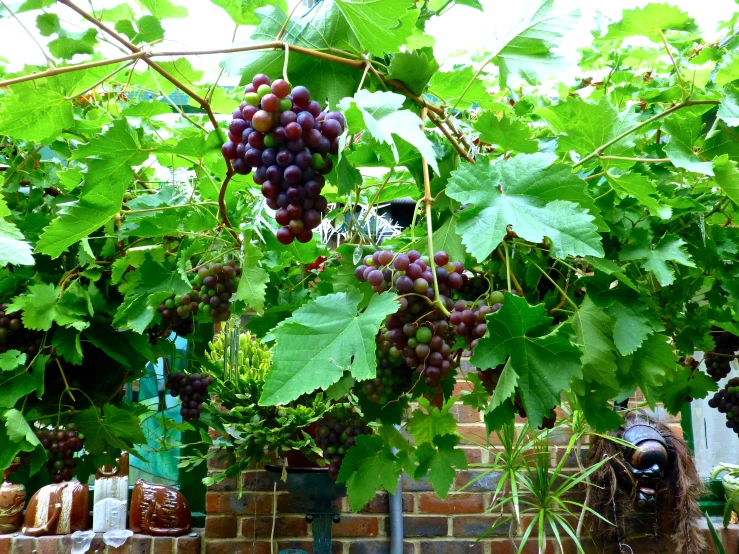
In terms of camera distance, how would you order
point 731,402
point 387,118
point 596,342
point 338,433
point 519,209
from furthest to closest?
point 338,433
point 731,402
point 596,342
point 519,209
point 387,118

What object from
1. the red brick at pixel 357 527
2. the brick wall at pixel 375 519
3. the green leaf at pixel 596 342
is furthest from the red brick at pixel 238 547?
the green leaf at pixel 596 342

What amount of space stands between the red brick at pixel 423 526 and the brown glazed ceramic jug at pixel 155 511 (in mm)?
720

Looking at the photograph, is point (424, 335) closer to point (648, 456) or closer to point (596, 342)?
point (596, 342)

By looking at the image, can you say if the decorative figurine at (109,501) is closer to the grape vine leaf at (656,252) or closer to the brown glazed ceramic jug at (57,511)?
the brown glazed ceramic jug at (57,511)

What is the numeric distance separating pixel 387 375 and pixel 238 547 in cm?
181

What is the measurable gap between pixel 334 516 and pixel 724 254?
1616mm

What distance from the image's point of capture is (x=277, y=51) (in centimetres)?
73

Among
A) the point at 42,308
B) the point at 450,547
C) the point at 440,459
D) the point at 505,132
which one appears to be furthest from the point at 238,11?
the point at 450,547

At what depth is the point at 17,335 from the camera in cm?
118

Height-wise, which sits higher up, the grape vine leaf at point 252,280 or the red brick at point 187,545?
the grape vine leaf at point 252,280

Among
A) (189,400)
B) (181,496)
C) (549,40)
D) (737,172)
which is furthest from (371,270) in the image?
(181,496)

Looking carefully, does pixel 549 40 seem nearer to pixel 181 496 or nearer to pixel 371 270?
pixel 371 270

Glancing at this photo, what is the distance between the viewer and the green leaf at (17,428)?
112 centimetres

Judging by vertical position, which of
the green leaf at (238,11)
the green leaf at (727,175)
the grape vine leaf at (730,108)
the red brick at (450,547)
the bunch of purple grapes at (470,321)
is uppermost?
the green leaf at (238,11)
